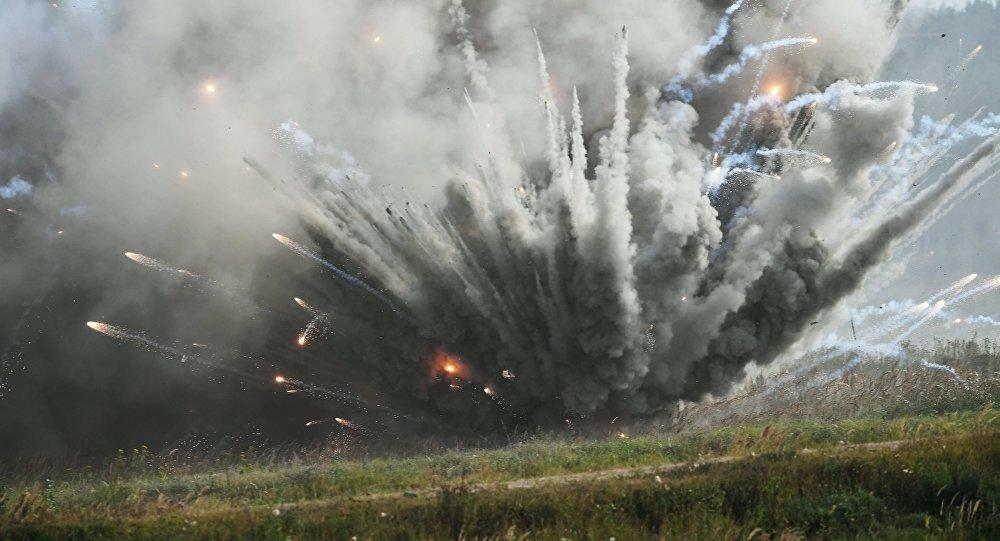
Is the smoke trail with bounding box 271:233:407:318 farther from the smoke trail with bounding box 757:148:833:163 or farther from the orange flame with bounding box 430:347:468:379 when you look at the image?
the smoke trail with bounding box 757:148:833:163

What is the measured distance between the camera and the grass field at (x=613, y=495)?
562 inches

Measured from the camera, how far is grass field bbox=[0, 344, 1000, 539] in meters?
14.3

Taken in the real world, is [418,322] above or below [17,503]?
above

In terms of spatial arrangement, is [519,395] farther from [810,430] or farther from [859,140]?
[859,140]

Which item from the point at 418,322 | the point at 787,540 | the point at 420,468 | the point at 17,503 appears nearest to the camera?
the point at 787,540

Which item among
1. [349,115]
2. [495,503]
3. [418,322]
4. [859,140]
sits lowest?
[495,503]

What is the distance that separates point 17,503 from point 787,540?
14732 mm

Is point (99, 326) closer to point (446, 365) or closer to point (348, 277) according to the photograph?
point (348, 277)

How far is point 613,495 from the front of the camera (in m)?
15.9

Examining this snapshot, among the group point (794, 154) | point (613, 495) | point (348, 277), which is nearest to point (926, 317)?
point (794, 154)

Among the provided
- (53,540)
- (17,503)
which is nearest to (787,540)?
(53,540)

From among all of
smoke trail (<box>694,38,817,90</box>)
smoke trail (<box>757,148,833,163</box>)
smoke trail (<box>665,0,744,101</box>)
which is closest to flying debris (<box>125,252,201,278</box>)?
smoke trail (<box>665,0,744,101</box>)

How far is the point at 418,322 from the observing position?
113 feet

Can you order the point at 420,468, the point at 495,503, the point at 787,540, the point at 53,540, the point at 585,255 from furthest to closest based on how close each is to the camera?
the point at 585,255, the point at 420,468, the point at 495,503, the point at 53,540, the point at 787,540
